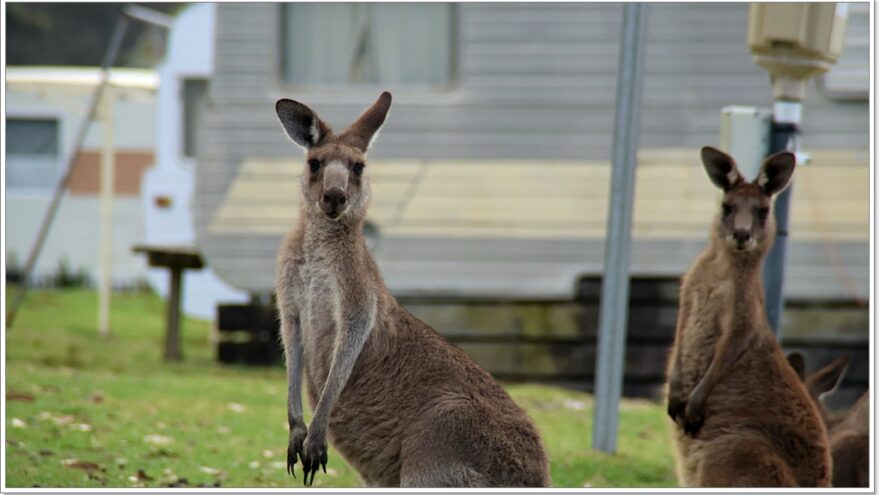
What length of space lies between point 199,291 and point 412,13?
16.8 ft

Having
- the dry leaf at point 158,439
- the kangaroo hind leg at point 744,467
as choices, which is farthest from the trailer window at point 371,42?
the kangaroo hind leg at point 744,467

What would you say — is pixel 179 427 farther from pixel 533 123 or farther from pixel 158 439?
pixel 533 123

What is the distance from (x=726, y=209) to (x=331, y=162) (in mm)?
1708

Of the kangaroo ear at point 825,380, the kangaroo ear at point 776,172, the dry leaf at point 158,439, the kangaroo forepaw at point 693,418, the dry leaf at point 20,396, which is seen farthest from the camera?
the dry leaf at point 20,396

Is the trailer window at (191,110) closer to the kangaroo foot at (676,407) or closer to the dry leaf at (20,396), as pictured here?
the dry leaf at (20,396)

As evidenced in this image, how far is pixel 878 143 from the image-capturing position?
5.57m

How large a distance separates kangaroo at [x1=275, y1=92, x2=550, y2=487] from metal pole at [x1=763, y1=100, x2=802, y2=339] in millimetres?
2037

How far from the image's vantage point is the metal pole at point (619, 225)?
667 centimetres

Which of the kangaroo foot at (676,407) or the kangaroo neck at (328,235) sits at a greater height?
the kangaroo neck at (328,235)

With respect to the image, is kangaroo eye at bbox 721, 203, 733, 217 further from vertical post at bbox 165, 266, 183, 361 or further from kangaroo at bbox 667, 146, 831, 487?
vertical post at bbox 165, 266, 183, 361

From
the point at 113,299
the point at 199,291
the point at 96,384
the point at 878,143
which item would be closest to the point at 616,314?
the point at 878,143

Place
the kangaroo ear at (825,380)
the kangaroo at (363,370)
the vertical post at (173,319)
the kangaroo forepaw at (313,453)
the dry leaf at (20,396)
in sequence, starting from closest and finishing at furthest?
the kangaroo forepaw at (313,453) → the kangaroo at (363,370) → the kangaroo ear at (825,380) → the dry leaf at (20,396) → the vertical post at (173,319)

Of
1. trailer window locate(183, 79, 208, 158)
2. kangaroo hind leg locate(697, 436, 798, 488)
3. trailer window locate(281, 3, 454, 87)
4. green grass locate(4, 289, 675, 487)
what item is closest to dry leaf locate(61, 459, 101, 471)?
green grass locate(4, 289, 675, 487)

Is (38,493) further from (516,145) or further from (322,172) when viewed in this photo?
(516,145)
